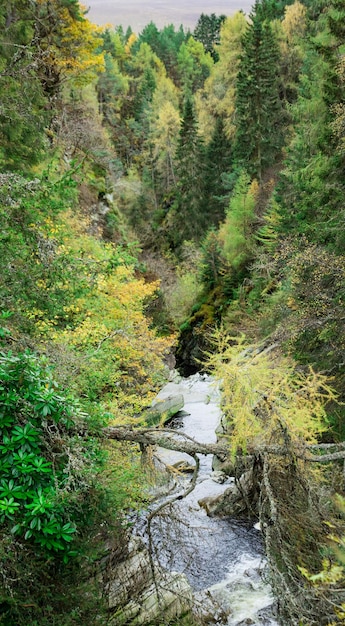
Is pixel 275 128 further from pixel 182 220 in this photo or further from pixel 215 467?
pixel 215 467

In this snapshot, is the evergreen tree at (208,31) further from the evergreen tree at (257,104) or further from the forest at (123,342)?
the forest at (123,342)

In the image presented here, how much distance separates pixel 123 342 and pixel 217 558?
6.43 m

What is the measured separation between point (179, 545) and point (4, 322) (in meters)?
4.27

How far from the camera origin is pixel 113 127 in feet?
167

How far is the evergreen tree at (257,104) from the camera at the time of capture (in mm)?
31375

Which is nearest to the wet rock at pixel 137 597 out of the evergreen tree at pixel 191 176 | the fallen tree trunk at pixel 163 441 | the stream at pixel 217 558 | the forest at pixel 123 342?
the forest at pixel 123 342

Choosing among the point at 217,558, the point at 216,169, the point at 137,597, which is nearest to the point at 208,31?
the point at 216,169

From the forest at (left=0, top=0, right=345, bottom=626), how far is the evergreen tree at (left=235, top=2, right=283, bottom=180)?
160mm

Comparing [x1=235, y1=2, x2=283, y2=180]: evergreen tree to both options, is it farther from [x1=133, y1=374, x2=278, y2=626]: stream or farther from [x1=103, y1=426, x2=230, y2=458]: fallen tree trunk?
[x1=103, y1=426, x2=230, y2=458]: fallen tree trunk

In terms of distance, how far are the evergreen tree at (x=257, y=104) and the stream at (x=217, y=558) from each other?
25.2 m

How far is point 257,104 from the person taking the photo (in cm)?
3212

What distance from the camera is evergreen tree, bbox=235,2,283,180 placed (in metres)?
31.4

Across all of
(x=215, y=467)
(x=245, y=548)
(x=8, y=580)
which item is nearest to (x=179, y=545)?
(x=8, y=580)

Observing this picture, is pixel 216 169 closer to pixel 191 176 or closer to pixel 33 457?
pixel 191 176
